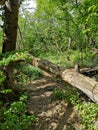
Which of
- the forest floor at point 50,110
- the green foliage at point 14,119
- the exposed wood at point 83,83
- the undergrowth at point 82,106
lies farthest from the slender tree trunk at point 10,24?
the green foliage at point 14,119

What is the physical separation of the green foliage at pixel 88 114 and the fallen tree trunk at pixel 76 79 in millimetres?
578

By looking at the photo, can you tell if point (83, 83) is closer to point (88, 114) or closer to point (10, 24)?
point (88, 114)

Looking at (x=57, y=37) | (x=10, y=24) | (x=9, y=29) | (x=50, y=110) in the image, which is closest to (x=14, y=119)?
(x=50, y=110)

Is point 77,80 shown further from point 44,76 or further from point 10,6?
point 44,76

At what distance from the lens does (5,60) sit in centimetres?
596

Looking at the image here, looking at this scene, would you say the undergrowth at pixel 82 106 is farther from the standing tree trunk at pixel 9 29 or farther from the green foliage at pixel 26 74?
the green foliage at pixel 26 74

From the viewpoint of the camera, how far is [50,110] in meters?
7.80

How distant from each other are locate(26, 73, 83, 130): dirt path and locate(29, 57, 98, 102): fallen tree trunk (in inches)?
39.6

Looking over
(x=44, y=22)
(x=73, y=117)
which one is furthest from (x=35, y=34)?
(x=73, y=117)

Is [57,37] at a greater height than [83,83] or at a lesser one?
greater

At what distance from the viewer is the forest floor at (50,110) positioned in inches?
278

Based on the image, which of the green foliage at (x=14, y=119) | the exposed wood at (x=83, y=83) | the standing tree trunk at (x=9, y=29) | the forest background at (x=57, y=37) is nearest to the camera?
the green foliage at (x=14, y=119)

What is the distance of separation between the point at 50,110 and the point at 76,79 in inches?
61.4

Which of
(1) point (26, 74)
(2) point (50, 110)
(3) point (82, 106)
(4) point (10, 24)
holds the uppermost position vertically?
(4) point (10, 24)
